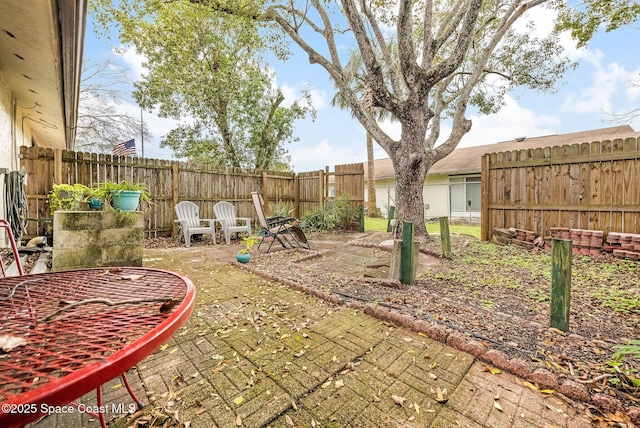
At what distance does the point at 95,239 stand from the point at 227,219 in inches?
128

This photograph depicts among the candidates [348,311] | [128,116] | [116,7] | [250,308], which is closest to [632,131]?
[348,311]

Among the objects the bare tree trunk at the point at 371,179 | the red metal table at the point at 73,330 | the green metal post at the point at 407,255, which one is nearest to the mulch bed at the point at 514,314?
the green metal post at the point at 407,255

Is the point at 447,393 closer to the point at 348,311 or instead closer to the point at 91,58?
the point at 348,311

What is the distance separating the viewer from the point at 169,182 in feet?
20.7

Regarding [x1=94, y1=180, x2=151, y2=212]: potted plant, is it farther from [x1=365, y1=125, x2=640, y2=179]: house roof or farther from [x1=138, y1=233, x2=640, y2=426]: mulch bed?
[x1=365, y1=125, x2=640, y2=179]: house roof

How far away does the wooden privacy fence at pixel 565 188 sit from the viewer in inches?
164

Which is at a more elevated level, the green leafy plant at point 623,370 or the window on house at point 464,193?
the window on house at point 464,193

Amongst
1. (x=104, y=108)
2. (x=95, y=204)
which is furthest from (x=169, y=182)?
(x=104, y=108)

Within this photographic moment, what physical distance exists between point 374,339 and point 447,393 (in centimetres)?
57

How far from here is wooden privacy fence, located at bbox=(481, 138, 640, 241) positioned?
4172mm

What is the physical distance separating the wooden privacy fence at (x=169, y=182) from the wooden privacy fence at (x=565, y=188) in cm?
325

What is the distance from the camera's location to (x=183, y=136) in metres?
11.0

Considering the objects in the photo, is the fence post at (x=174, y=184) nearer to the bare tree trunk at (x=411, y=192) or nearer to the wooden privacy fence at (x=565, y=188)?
the bare tree trunk at (x=411, y=192)

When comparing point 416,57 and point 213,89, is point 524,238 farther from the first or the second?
point 213,89
